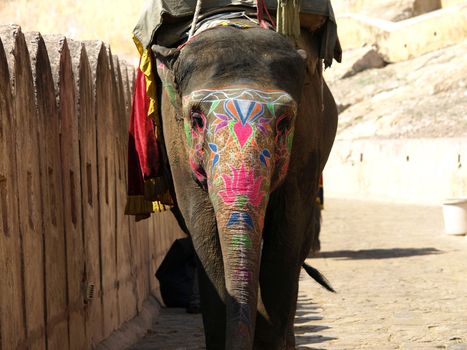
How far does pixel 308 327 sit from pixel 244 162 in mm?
4335

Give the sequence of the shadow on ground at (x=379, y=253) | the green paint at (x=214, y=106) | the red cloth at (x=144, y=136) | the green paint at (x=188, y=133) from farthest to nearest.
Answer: the shadow on ground at (x=379, y=253)
the red cloth at (x=144, y=136)
the green paint at (x=188, y=133)
the green paint at (x=214, y=106)

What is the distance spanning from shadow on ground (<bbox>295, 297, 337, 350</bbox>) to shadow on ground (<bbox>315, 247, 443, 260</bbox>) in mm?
4757

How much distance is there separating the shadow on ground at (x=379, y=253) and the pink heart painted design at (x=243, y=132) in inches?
417

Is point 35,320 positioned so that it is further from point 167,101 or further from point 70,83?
point 70,83

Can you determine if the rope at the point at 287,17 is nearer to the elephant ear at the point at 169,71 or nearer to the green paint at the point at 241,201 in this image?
the elephant ear at the point at 169,71

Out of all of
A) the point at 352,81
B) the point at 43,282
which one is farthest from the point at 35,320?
the point at 352,81

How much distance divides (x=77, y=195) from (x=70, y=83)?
2.10ft

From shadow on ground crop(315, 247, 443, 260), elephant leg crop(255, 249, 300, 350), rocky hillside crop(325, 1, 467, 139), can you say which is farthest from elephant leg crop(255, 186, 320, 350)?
rocky hillside crop(325, 1, 467, 139)

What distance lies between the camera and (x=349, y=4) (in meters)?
66.8

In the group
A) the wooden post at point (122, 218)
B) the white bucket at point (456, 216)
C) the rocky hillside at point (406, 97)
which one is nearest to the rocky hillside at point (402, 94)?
the rocky hillside at point (406, 97)

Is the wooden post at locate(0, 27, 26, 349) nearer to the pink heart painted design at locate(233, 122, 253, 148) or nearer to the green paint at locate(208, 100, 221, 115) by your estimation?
the green paint at locate(208, 100, 221, 115)

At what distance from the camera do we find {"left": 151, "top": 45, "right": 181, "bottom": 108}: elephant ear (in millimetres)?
5324

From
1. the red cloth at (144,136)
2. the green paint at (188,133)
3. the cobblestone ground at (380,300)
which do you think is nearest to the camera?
the green paint at (188,133)

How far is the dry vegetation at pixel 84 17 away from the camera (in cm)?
5594
